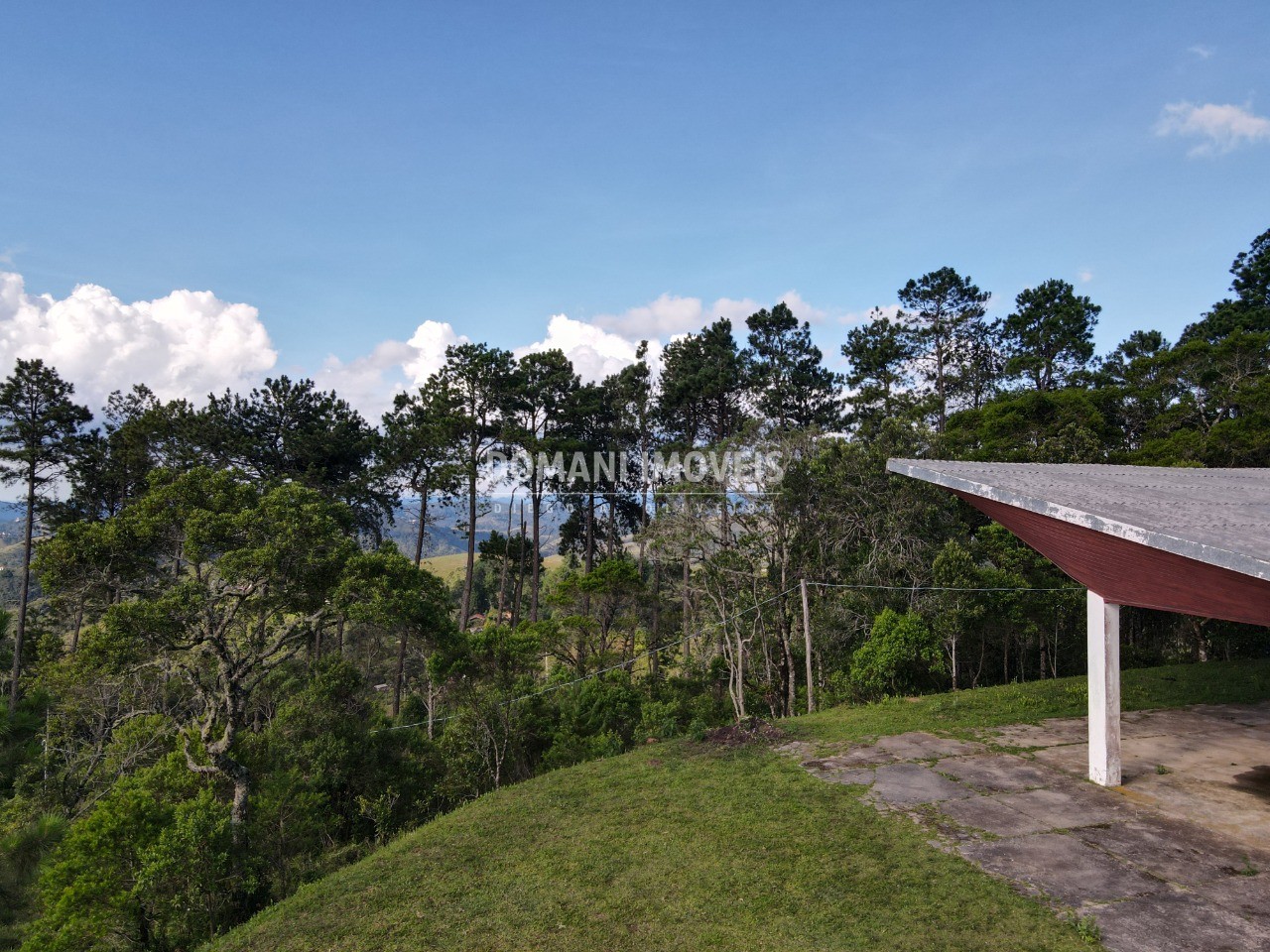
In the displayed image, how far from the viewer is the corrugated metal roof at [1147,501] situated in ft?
14.0

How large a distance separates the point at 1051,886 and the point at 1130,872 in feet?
2.30

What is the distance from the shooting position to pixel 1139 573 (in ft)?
19.3

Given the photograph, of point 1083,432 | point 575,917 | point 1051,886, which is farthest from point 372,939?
point 1083,432

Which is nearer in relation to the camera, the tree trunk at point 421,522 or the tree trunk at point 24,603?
the tree trunk at point 24,603

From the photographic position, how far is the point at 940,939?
4.36 metres

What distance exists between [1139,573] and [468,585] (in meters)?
21.1

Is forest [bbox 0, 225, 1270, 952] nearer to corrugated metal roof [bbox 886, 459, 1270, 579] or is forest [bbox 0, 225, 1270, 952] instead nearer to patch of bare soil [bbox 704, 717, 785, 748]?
patch of bare soil [bbox 704, 717, 785, 748]

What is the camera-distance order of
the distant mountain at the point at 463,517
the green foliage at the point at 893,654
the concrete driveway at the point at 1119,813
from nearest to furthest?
the concrete driveway at the point at 1119,813
the green foliage at the point at 893,654
the distant mountain at the point at 463,517

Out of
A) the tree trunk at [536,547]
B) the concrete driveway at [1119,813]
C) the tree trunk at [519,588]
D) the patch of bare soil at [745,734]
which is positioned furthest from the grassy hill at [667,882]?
the tree trunk at [519,588]

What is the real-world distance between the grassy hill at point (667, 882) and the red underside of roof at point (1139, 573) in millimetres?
2749

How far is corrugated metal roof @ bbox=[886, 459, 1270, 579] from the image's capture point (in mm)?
4266

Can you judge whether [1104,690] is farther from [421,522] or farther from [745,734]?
[421,522]

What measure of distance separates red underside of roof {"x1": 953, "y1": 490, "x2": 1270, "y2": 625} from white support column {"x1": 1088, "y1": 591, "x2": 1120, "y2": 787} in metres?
0.21

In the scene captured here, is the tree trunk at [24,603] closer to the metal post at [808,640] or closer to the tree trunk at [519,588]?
the tree trunk at [519,588]
